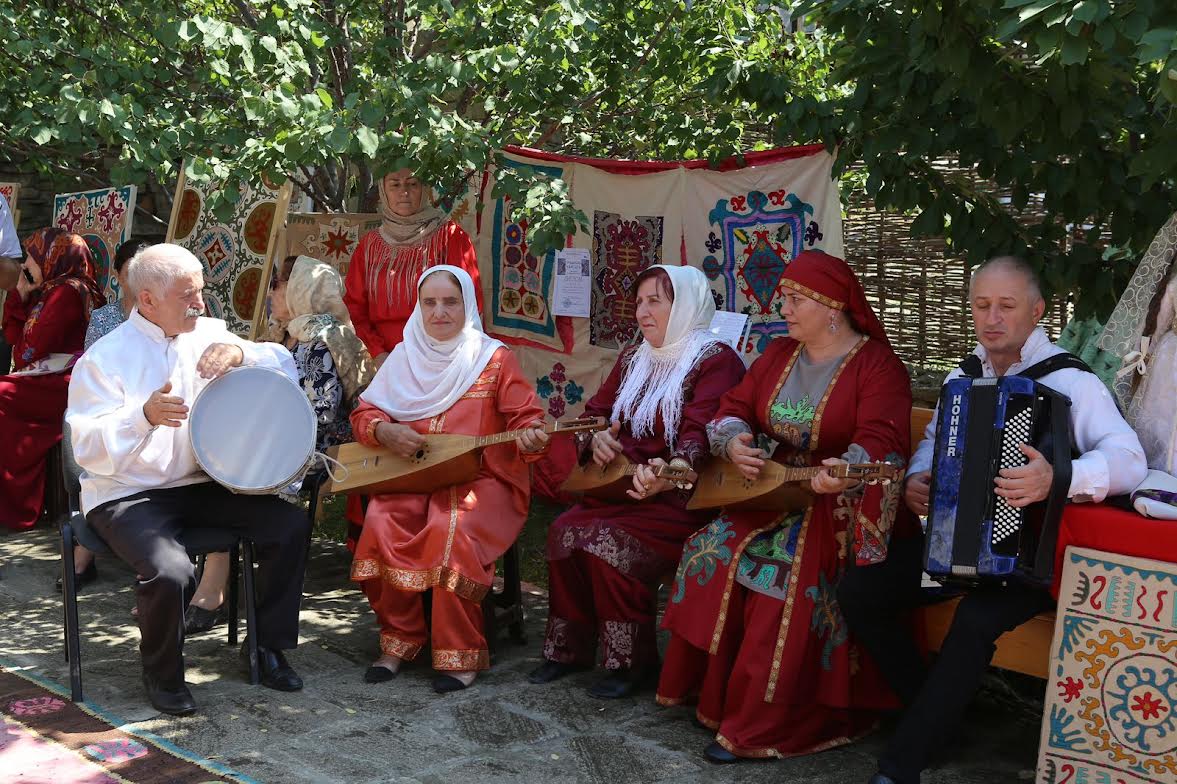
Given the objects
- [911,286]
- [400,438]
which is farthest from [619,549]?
[911,286]

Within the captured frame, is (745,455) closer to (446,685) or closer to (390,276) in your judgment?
(446,685)

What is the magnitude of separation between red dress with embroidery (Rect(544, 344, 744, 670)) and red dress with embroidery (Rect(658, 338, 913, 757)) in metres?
0.28

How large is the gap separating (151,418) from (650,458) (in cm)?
181

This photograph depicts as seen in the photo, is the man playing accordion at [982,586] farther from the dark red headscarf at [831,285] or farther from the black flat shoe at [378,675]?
the black flat shoe at [378,675]

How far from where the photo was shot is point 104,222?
26.6 ft

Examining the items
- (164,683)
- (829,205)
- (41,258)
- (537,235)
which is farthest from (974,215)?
(41,258)

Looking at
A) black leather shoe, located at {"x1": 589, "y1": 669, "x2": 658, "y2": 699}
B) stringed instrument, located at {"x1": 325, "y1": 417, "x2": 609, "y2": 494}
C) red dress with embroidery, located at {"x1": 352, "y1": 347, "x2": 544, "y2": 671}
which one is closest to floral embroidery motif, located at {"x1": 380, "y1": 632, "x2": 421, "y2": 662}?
red dress with embroidery, located at {"x1": 352, "y1": 347, "x2": 544, "y2": 671}

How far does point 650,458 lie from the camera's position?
4863mm

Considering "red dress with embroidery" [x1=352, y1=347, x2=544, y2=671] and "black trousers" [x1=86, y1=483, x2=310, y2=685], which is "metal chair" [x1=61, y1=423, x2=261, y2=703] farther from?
"red dress with embroidery" [x1=352, y1=347, x2=544, y2=671]

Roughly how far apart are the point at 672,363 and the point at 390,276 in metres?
1.96

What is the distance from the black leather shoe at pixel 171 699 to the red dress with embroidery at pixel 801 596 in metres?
1.68

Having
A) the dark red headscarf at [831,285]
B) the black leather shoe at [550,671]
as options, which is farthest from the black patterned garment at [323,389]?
the dark red headscarf at [831,285]

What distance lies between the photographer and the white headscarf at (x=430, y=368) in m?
5.08

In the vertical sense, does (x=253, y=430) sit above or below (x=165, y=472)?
above
